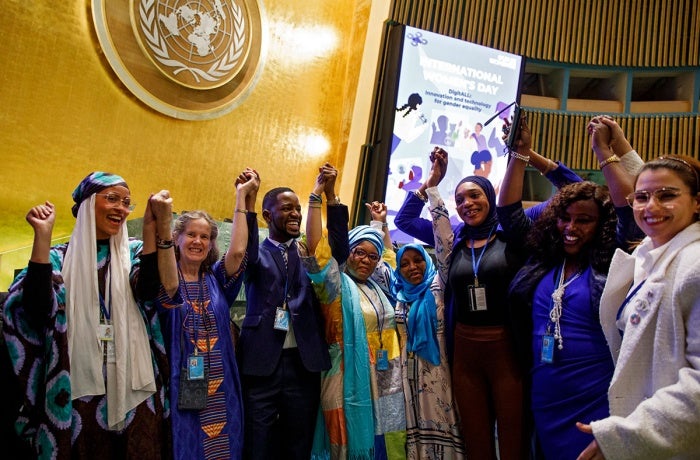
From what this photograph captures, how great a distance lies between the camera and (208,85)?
4004 millimetres

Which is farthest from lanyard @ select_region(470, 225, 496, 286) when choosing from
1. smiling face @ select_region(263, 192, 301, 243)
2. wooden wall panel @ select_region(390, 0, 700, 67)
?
wooden wall panel @ select_region(390, 0, 700, 67)

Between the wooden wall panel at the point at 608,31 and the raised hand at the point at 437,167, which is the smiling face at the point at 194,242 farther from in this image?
the wooden wall panel at the point at 608,31

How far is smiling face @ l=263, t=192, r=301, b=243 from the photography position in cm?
254

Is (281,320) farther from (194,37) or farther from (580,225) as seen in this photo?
(194,37)

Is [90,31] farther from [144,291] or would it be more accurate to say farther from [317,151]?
[144,291]

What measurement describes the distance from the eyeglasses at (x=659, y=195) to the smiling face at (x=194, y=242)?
1.56 metres

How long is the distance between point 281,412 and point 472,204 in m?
1.21

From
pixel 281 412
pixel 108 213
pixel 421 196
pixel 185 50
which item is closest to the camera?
pixel 108 213

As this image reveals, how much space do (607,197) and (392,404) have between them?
1.26m

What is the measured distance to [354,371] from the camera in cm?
248

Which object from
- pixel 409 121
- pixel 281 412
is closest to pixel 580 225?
pixel 281 412

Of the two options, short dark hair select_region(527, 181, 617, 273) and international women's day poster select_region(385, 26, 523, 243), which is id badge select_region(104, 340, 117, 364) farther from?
international women's day poster select_region(385, 26, 523, 243)

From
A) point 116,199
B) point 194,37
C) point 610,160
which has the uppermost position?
point 194,37

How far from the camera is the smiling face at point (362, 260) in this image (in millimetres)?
2764
